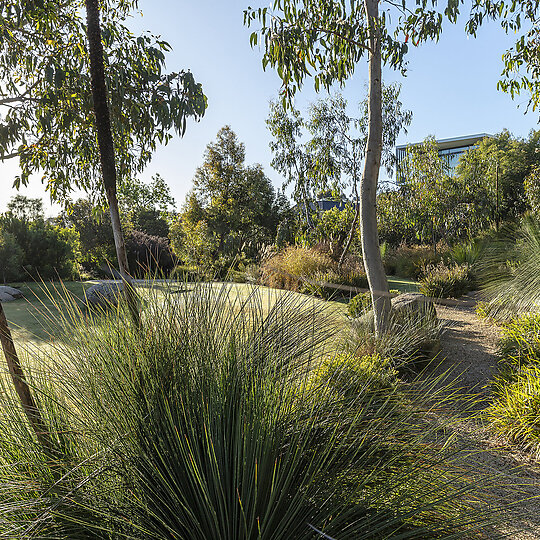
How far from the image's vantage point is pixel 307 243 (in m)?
10.6

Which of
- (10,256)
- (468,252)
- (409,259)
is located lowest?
(409,259)

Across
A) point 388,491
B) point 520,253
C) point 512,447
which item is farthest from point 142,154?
point 520,253

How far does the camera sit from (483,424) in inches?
128

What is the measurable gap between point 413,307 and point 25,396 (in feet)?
18.3

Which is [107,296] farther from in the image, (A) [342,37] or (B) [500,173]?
(B) [500,173]

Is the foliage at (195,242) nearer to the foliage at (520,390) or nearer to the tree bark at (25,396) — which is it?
the foliage at (520,390)

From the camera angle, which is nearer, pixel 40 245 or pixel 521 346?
pixel 521 346

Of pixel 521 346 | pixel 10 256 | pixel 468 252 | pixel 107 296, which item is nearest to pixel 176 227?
pixel 10 256

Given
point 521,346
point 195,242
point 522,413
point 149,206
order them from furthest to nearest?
point 149,206 < point 195,242 < point 521,346 < point 522,413

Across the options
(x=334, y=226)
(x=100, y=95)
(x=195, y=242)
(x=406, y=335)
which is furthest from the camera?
(x=195, y=242)

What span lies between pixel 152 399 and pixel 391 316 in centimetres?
430

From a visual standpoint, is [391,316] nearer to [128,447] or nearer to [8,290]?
[128,447]

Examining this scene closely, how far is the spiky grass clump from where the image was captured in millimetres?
1192

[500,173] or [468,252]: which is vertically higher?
[500,173]
